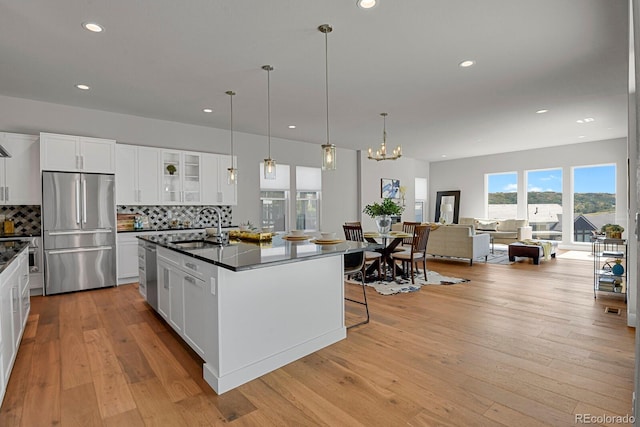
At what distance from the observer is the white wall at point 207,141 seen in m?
4.88

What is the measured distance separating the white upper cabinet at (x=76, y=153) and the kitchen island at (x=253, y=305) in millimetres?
2749

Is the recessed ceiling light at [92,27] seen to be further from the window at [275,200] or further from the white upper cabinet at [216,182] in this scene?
the window at [275,200]

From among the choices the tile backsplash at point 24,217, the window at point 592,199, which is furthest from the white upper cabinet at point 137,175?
the window at point 592,199

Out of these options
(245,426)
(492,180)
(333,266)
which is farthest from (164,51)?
(492,180)

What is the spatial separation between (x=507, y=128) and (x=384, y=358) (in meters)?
6.04

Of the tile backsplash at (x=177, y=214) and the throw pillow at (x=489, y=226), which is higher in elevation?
the tile backsplash at (x=177, y=214)

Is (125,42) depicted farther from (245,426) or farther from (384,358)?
(384,358)

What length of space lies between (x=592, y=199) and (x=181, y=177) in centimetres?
1004

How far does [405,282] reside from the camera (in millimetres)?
5406

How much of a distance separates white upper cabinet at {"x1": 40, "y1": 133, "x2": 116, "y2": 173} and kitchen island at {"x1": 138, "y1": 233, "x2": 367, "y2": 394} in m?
2.75

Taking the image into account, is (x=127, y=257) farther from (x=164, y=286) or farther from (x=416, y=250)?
(x=416, y=250)

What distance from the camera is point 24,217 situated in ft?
16.1

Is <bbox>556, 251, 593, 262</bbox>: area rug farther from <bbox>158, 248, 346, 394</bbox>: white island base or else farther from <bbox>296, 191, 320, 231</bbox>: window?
<bbox>158, 248, 346, 394</bbox>: white island base

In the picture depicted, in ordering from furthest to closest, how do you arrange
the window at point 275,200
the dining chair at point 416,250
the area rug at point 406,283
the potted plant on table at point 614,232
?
the window at point 275,200 → the dining chair at point 416,250 → the area rug at point 406,283 → the potted plant on table at point 614,232
